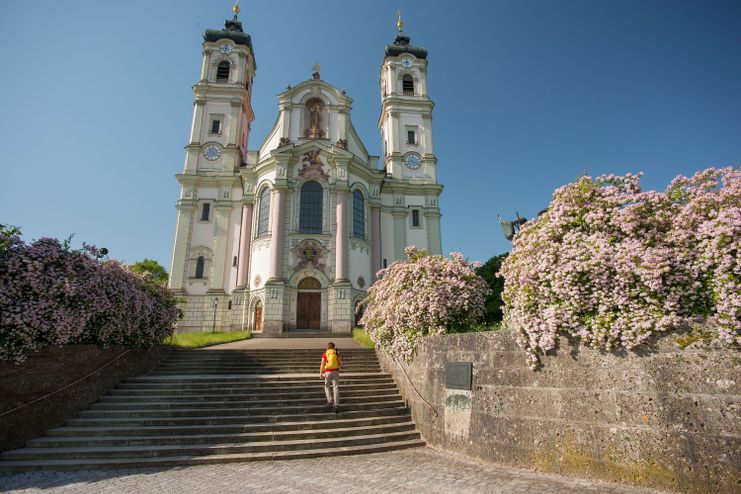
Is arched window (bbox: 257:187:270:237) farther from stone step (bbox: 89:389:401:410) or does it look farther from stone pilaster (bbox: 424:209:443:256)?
stone step (bbox: 89:389:401:410)

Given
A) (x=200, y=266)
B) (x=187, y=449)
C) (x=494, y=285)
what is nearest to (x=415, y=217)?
(x=494, y=285)

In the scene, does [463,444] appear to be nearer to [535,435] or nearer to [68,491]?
[535,435]

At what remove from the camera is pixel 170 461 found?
7867 mm

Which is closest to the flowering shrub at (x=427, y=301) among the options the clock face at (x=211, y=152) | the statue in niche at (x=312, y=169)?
the statue in niche at (x=312, y=169)

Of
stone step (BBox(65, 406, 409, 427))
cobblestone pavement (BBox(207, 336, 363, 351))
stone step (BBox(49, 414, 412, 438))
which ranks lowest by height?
stone step (BBox(49, 414, 412, 438))

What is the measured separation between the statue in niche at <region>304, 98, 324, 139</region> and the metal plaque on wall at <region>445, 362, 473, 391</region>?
2553 cm

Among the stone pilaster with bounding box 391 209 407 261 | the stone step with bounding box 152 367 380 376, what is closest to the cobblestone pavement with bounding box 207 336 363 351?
the stone step with bounding box 152 367 380 376

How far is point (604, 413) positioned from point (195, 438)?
26.6 ft

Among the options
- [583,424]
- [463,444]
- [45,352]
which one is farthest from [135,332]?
[583,424]

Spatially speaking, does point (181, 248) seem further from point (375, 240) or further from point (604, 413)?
point (604, 413)

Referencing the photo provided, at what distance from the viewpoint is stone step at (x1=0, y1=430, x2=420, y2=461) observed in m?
7.86

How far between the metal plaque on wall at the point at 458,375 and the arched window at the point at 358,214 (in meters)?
19.7

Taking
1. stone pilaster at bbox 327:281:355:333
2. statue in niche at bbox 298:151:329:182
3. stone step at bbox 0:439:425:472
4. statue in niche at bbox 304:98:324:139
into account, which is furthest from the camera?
statue in niche at bbox 304:98:324:139

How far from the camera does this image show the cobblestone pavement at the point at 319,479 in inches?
250
